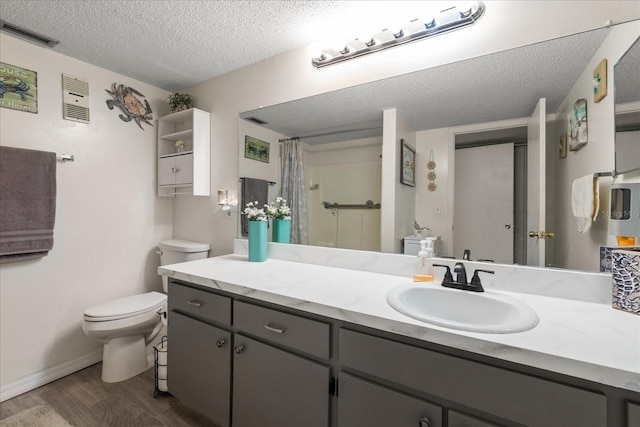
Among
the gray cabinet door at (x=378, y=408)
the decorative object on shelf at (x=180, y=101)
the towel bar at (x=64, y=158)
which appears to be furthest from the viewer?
the decorative object on shelf at (x=180, y=101)

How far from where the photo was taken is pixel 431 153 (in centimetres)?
139

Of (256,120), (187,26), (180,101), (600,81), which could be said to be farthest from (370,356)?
(180,101)

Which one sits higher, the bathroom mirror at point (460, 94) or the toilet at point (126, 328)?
the bathroom mirror at point (460, 94)

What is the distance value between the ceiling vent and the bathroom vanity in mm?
1391

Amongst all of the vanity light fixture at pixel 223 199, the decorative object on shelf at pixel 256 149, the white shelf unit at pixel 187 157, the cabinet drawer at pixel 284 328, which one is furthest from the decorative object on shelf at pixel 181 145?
the cabinet drawer at pixel 284 328

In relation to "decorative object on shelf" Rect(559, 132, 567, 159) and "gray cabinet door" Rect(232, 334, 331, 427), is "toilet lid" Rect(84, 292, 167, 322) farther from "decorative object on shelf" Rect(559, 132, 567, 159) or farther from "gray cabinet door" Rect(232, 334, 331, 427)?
"decorative object on shelf" Rect(559, 132, 567, 159)

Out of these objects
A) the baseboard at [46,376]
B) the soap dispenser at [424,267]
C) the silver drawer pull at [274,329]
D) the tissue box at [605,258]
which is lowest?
the baseboard at [46,376]

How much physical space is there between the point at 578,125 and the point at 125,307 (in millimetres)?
2673

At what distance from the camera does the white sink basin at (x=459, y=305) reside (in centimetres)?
95

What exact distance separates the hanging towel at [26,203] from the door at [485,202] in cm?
245

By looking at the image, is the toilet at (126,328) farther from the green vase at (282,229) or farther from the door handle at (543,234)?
the door handle at (543,234)

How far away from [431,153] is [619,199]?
70 centimetres

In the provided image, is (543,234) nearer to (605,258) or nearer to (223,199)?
(605,258)

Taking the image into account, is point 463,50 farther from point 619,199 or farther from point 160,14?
point 160,14
